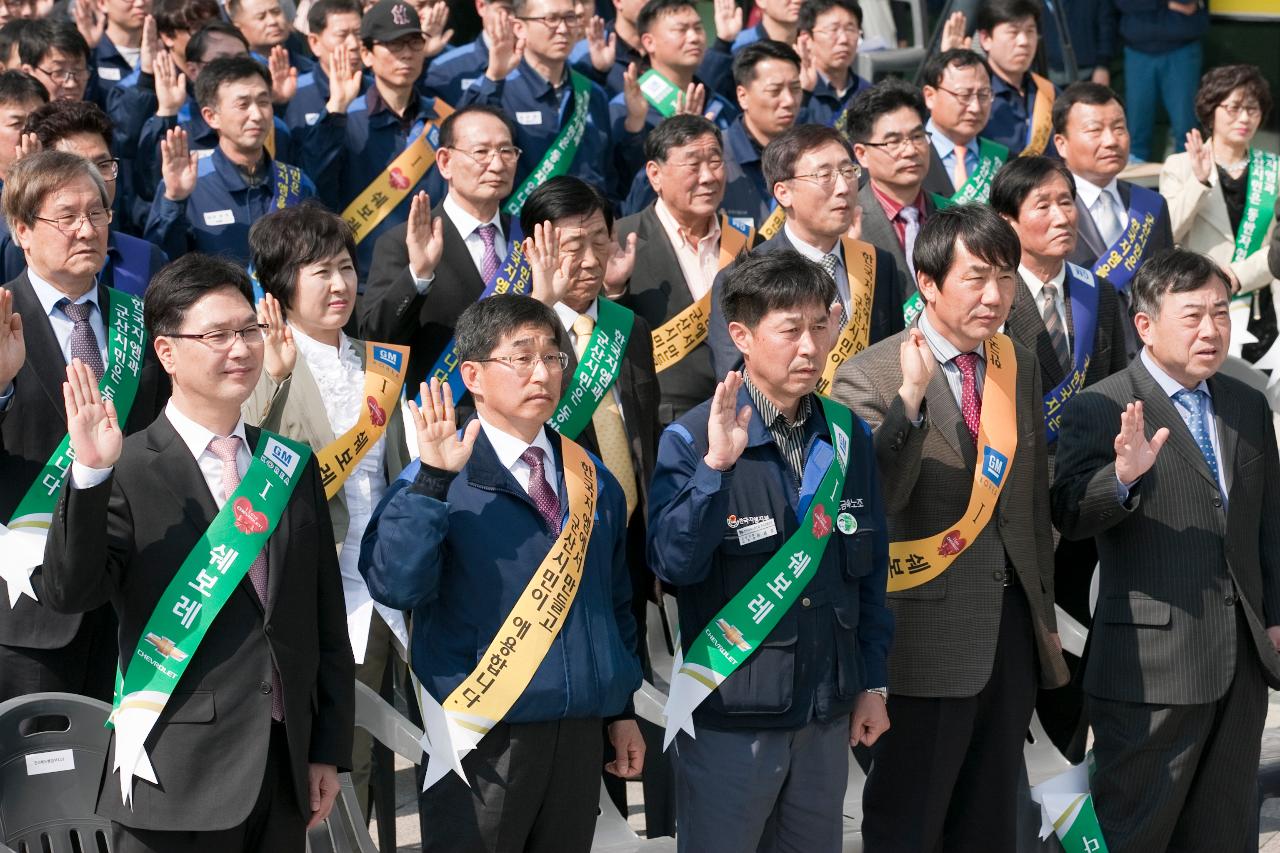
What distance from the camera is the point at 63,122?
5.76 meters

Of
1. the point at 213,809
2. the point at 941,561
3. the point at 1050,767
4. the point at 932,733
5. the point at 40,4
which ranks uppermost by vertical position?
the point at 40,4

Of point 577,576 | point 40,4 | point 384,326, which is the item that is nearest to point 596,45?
point 40,4

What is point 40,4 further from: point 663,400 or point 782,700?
point 782,700

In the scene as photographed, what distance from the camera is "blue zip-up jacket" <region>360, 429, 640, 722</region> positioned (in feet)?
13.5

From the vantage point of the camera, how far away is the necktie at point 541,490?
4.21m

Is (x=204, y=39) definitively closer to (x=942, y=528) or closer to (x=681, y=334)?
(x=681, y=334)

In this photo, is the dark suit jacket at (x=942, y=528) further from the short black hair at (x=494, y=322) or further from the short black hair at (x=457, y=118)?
the short black hair at (x=457, y=118)

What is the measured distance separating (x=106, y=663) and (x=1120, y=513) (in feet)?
8.59

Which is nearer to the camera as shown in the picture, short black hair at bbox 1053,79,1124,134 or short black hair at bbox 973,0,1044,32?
short black hair at bbox 1053,79,1124,134

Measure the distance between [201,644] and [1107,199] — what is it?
167 inches

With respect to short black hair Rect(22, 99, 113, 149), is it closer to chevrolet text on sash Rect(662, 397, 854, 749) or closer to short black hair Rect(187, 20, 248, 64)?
short black hair Rect(187, 20, 248, 64)

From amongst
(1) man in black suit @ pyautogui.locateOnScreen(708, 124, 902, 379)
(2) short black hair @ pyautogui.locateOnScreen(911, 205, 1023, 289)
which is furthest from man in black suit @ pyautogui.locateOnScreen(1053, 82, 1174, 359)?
(2) short black hair @ pyautogui.locateOnScreen(911, 205, 1023, 289)

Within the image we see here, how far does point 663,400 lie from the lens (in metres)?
6.14

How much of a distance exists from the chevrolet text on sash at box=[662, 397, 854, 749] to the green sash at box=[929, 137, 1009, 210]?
9.82 feet
